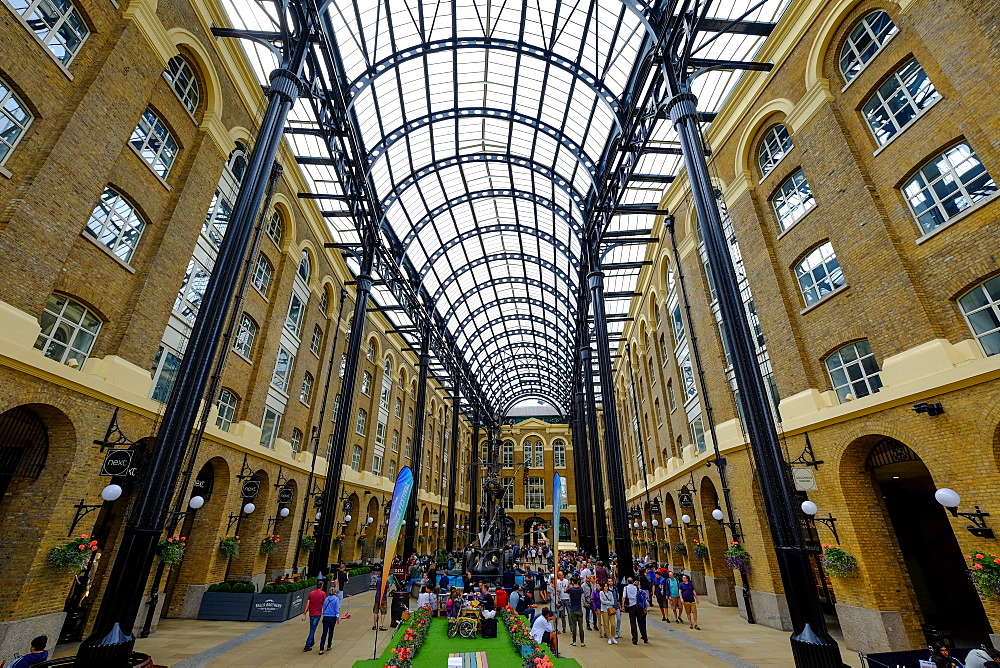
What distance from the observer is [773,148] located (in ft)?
49.2

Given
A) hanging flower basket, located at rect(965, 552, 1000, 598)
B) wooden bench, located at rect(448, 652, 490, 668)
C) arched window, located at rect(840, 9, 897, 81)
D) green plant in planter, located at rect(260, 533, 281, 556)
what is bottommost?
wooden bench, located at rect(448, 652, 490, 668)

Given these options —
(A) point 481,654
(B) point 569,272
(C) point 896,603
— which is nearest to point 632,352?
(B) point 569,272

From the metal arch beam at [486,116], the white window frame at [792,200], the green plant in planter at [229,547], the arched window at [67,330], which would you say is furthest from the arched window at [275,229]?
the white window frame at [792,200]

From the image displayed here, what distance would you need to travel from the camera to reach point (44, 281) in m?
9.56

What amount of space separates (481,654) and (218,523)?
38.4 feet

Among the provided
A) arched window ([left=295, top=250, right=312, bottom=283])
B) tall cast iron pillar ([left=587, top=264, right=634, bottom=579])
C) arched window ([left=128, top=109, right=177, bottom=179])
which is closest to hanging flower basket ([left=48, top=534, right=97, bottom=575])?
arched window ([left=128, top=109, right=177, bottom=179])

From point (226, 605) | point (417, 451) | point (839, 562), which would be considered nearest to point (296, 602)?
point (226, 605)

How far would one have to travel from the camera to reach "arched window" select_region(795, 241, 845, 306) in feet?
40.6

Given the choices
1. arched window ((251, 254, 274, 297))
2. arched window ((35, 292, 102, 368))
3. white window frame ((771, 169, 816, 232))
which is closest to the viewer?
arched window ((35, 292, 102, 368))

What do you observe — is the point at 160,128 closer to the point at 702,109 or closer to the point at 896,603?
the point at 702,109

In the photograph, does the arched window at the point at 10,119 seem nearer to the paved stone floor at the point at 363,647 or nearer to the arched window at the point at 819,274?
the paved stone floor at the point at 363,647

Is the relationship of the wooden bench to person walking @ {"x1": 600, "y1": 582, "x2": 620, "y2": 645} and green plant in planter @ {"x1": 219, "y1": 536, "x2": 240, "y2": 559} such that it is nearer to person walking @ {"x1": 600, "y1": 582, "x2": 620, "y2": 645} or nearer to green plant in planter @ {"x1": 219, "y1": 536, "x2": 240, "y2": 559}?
person walking @ {"x1": 600, "y1": 582, "x2": 620, "y2": 645}

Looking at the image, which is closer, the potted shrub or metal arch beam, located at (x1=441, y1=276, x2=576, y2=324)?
the potted shrub

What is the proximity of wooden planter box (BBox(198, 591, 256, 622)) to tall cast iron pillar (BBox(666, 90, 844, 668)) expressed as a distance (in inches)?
598
